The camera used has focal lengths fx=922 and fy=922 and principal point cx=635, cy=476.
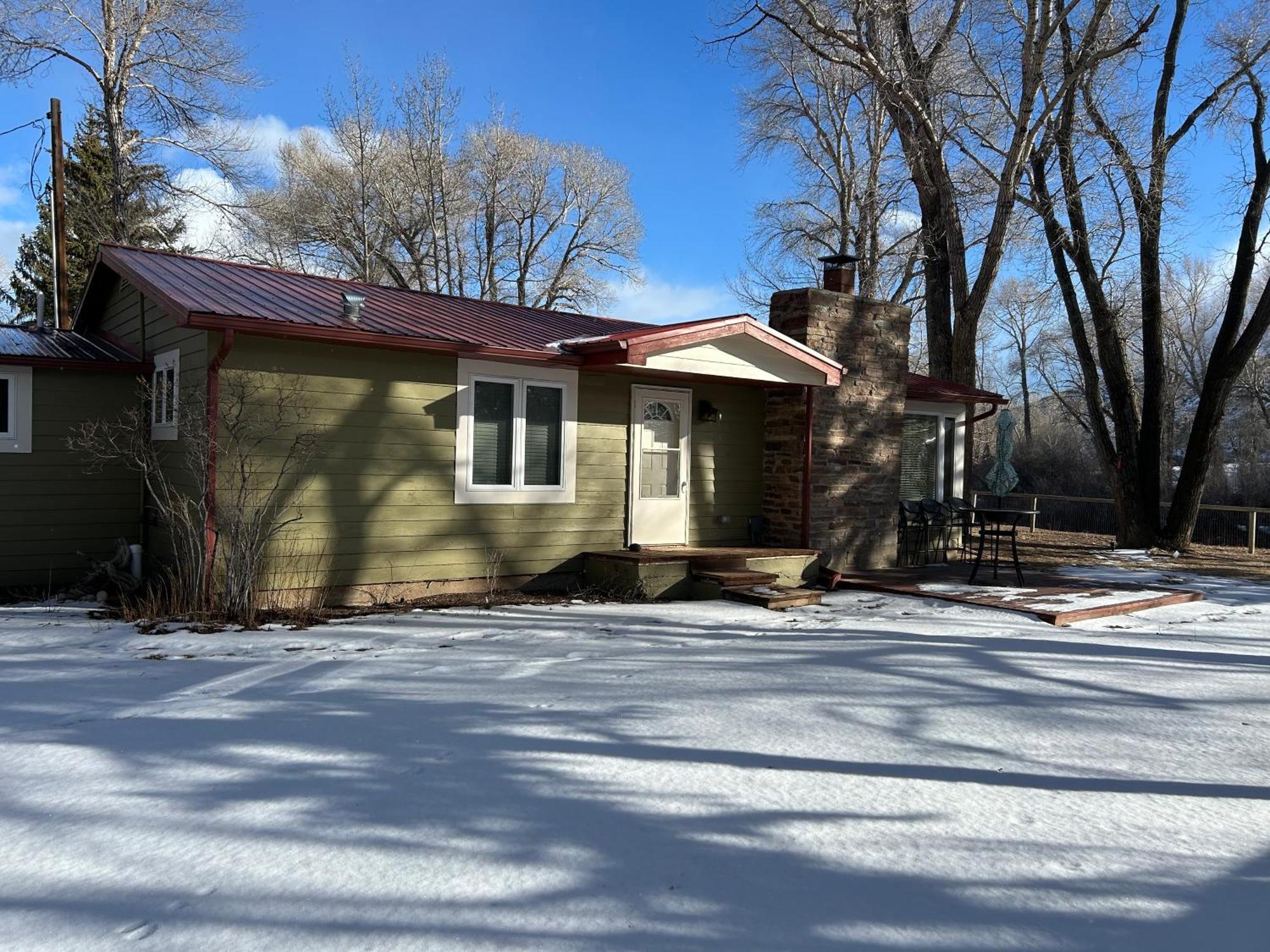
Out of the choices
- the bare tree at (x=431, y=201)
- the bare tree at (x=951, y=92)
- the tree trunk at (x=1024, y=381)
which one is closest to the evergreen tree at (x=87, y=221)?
the bare tree at (x=431, y=201)

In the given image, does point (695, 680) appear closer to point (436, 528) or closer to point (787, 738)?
point (787, 738)

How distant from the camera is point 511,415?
912cm

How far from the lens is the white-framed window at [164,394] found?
8.41m

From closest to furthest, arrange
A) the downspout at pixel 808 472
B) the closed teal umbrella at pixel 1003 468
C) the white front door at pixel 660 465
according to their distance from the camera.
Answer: the white front door at pixel 660 465
the downspout at pixel 808 472
the closed teal umbrella at pixel 1003 468

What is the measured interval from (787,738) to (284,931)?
258cm

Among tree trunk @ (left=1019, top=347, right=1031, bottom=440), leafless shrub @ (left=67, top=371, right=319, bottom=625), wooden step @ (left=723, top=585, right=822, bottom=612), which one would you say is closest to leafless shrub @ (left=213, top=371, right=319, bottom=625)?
leafless shrub @ (left=67, top=371, right=319, bottom=625)

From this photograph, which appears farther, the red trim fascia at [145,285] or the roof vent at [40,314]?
the roof vent at [40,314]

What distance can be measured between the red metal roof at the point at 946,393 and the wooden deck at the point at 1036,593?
2.74m

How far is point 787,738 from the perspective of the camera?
453 cm

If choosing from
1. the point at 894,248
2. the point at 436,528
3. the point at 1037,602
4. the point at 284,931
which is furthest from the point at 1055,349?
the point at 284,931

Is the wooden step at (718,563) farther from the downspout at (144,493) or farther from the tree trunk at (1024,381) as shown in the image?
the tree trunk at (1024,381)

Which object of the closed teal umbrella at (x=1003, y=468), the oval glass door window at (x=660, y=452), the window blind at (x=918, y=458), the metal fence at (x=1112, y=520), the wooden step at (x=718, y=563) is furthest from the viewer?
the metal fence at (x=1112, y=520)

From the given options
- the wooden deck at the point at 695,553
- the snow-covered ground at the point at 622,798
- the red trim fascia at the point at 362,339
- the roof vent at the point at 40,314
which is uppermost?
the roof vent at the point at 40,314

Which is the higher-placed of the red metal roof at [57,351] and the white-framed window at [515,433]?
the red metal roof at [57,351]
